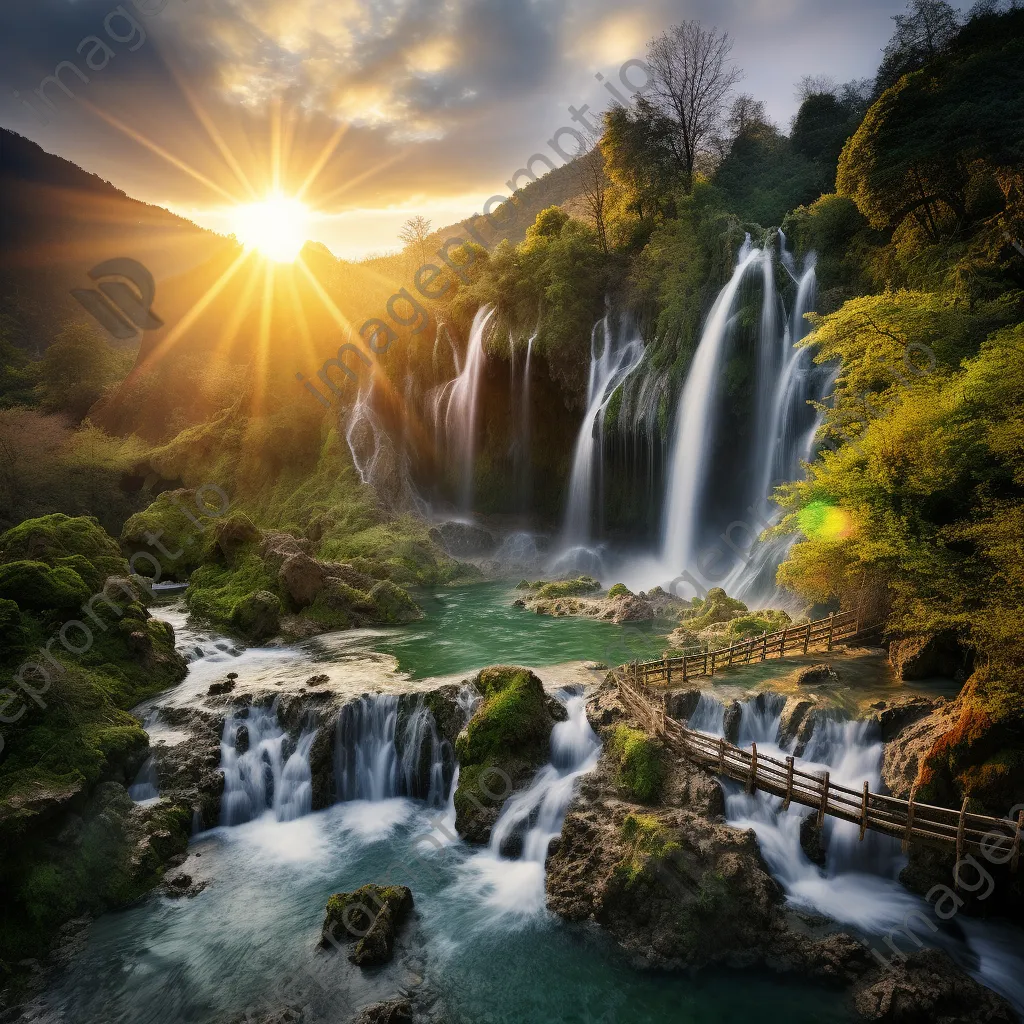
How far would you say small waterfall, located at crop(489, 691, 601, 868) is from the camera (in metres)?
11.6

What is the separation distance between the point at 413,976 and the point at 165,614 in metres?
19.1

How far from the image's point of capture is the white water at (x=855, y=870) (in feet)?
29.3

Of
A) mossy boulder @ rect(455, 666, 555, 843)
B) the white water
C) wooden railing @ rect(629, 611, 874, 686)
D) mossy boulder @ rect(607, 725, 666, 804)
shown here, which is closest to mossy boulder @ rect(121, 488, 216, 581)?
mossy boulder @ rect(455, 666, 555, 843)

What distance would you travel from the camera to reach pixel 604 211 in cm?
4441

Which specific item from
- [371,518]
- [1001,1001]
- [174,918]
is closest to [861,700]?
[1001,1001]

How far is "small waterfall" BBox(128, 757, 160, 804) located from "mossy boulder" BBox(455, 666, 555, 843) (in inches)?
248

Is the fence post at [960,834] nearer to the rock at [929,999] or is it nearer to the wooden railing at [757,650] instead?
the rock at [929,999]

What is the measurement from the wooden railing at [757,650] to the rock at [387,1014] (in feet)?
25.9

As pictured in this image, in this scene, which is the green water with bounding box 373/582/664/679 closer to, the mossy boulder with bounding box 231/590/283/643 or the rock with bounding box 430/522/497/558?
the mossy boulder with bounding box 231/590/283/643

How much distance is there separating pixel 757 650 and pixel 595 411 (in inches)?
715

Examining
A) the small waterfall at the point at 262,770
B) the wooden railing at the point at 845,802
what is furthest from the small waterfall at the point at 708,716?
the small waterfall at the point at 262,770

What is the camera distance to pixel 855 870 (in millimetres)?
10352

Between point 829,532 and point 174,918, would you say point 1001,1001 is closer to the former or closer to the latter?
point 829,532

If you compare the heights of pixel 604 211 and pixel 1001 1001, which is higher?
pixel 604 211
